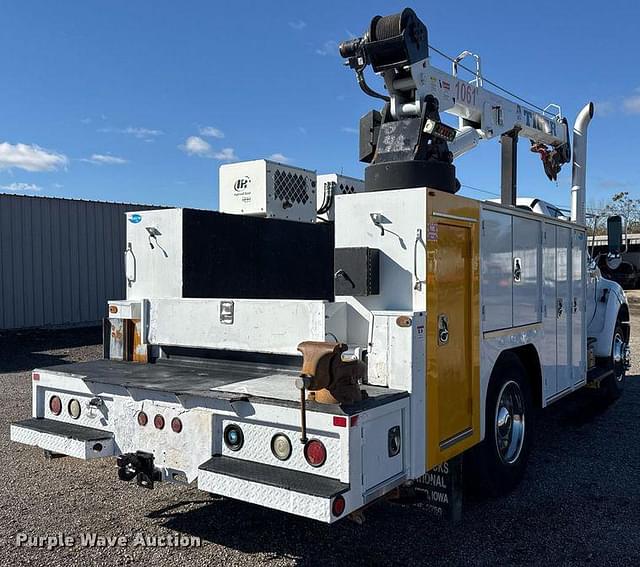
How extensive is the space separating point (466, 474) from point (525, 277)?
156 cm

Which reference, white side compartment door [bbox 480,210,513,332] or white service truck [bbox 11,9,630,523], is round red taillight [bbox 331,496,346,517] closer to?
white service truck [bbox 11,9,630,523]

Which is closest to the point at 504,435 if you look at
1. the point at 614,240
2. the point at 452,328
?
the point at 452,328

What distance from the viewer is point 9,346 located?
43.0ft

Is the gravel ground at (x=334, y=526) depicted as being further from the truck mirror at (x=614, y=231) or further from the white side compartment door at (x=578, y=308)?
the truck mirror at (x=614, y=231)

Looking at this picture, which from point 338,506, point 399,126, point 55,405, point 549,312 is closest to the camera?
point 338,506

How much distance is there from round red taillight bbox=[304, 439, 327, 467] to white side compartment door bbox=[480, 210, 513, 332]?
5.36 feet

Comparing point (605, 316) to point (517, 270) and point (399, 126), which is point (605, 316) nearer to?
point (517, 270)

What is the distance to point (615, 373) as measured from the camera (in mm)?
7617

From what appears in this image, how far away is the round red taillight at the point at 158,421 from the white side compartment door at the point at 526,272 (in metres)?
2.62

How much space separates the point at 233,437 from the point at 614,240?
5.56 metres

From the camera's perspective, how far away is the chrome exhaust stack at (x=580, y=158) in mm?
6840

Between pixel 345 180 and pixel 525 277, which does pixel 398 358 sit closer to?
pixel 525 277

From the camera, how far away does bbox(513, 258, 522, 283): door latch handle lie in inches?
184

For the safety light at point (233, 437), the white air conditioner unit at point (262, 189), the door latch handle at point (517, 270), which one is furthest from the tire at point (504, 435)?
the white air conditioner unit at point (262, 189)
